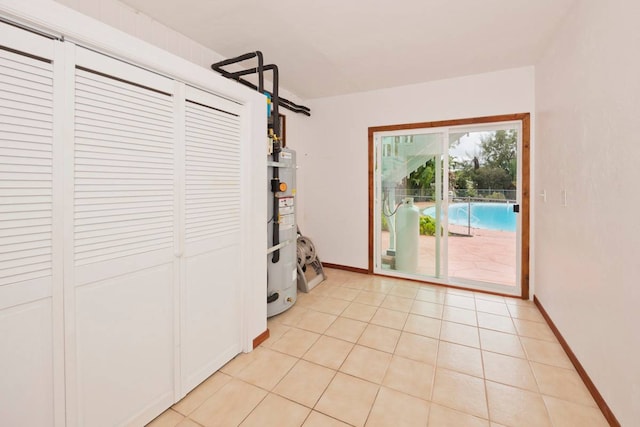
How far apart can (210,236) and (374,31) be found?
2223 mm

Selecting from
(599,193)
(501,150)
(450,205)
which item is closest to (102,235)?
(599,193)

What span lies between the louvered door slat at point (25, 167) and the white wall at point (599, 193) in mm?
2636

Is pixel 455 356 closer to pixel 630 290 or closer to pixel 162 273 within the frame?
pixel 630 290

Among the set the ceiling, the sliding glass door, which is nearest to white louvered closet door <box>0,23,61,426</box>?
the ceiling

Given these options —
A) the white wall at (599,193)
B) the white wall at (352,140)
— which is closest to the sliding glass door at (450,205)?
the white wall at (352,140)

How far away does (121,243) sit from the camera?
1355 mm

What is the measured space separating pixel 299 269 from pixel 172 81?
8.09ft

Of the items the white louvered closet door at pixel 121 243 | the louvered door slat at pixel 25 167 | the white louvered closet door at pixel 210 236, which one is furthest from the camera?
the white louvered closet door at pixel 210 236

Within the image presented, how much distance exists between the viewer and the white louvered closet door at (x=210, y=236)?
1677 millimetres

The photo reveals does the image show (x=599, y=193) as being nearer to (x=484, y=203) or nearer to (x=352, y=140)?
(x=484, y=203)

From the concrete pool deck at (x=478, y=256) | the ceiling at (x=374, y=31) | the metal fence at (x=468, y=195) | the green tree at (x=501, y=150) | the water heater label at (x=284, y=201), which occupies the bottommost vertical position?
the concrete pool deck at (x=478, y=256)

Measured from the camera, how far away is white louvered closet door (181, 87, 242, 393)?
1677mm

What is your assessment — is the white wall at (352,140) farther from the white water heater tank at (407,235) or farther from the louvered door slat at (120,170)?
the louvered door slat at (120,170)

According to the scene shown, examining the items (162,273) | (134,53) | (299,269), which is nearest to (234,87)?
(134,53)
